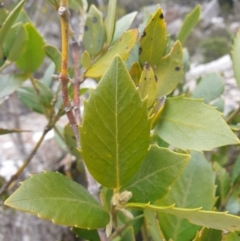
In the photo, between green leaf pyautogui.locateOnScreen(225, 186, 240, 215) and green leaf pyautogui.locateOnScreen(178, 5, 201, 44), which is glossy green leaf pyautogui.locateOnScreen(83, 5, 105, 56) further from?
green leaf pyautogui.locateOnScreen(225, 186, 240, 215)

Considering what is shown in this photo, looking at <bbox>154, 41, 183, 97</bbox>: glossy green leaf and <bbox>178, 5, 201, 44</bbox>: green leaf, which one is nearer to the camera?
<bbox>154, 41, 183, 97</bbox>: glossy green leaf

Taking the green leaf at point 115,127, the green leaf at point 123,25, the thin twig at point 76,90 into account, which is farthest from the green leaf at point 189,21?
the green leaf at point 115,127

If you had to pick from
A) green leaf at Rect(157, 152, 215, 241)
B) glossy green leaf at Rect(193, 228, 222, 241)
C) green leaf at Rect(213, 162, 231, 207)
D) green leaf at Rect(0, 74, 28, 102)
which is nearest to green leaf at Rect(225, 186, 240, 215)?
green leaf at Rect(213, 162, 231, 207)

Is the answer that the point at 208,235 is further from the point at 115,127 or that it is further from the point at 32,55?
the point at 32,55

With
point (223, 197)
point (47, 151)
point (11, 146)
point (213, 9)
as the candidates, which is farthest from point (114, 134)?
point (213, 9)

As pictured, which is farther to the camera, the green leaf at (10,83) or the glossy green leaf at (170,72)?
the green leaf at (10,83)

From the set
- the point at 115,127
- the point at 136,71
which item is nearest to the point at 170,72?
the point at 136,71

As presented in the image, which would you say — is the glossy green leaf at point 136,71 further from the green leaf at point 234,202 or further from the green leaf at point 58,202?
the green leaf at point 234,202
